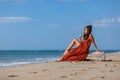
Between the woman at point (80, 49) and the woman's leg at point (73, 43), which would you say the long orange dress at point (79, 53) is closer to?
the woman at point (80, 49)

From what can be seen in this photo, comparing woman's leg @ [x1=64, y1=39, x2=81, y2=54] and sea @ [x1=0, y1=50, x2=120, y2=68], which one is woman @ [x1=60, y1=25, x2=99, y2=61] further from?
sea @ [x1=0, y1=50, x2=120, y2=68]

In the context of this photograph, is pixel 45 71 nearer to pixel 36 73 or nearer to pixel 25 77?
pixel 36 73

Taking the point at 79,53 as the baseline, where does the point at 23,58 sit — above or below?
below

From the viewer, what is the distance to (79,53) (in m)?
15.1

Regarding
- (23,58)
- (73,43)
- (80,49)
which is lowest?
(23,58)

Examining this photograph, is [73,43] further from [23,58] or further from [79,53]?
[23,58]

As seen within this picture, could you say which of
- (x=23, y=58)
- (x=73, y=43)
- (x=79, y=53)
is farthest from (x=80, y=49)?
(x=23, y=58)

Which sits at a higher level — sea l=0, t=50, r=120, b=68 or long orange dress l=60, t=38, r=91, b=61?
long orange dress l=60, t=38, r=91, b=61

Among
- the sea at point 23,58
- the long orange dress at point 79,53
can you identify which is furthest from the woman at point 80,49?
the sea at point 23,58

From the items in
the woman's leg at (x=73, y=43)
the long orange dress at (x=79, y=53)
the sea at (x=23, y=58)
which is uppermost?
the woman's leg at (x=73, y=43)

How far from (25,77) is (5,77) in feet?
1.85

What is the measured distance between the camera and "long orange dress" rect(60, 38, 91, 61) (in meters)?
15.1

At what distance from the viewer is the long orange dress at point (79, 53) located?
1508 cm

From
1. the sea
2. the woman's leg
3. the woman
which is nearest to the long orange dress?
the woman
